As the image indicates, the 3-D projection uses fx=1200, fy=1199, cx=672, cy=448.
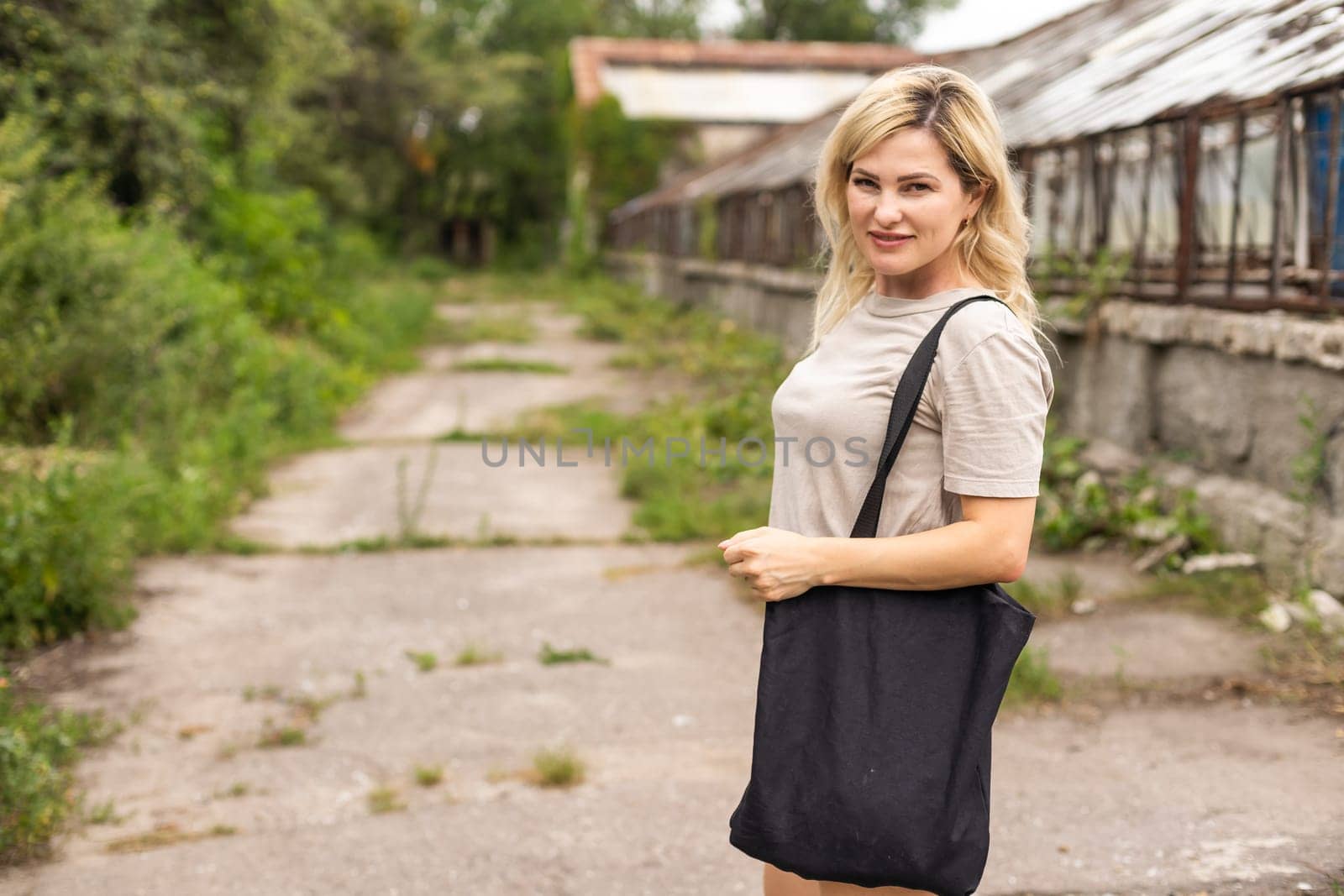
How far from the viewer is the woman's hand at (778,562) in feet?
6.35

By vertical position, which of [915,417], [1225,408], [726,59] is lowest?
[1225,408]

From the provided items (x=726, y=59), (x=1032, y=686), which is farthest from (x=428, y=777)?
(x=726, y=59)

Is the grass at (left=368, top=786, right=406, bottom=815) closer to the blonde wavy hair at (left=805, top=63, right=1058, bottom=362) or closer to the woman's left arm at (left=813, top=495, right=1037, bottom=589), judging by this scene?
the woman's left arm at (left=813, top=495, right=1037, bottom=589)

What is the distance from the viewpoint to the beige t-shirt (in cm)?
184

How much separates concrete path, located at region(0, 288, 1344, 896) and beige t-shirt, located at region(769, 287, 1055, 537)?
1.69 metres

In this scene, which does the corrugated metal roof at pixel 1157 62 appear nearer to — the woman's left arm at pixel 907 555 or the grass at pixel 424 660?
the woman's left arm at pixel 907 555

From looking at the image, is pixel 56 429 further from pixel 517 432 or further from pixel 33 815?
pixel 517 432

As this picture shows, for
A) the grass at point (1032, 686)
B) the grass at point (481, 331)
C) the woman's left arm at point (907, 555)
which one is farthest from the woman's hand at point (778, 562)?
the grass at point (481, 331)

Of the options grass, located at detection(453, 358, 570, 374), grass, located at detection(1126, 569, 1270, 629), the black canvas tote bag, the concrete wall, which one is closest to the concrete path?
grass, located at detection(1126, 569, 1270, 629)

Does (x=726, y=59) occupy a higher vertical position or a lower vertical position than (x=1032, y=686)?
higher

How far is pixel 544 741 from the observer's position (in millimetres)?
4434

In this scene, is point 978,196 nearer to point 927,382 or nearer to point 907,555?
point 927,382

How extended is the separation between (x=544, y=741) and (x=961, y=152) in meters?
3.09

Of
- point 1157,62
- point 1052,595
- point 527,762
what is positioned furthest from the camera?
point 1157,62
